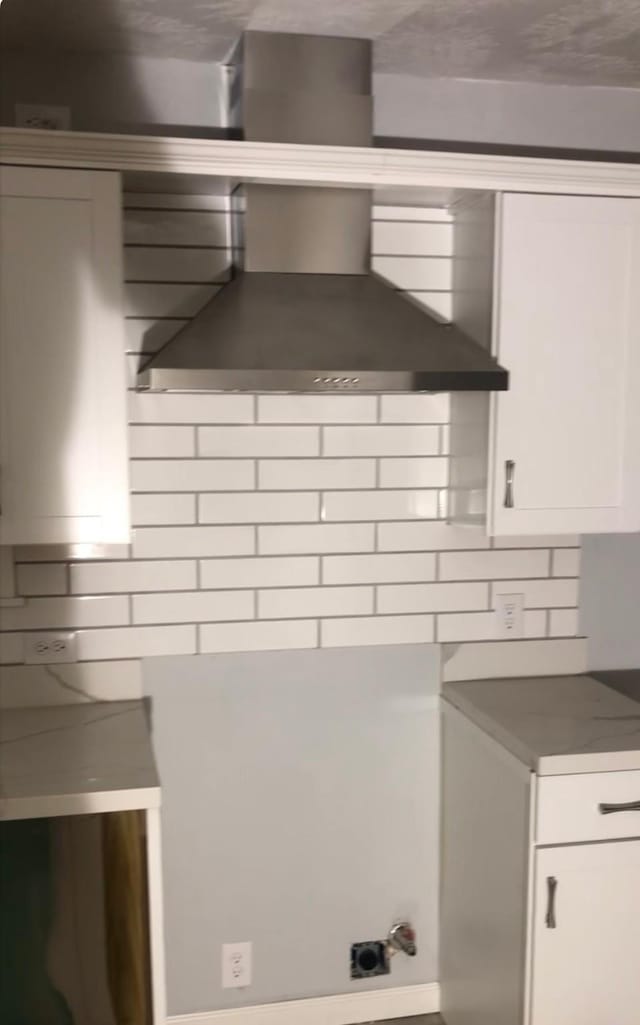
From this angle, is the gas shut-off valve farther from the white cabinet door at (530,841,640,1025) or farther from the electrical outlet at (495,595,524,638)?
the electrical outlet at (495,595,524,638)

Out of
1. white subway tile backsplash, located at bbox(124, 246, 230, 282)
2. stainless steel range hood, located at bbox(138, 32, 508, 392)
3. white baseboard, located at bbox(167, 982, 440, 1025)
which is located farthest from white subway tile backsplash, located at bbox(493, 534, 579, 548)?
white baseboard, located at bbox(167, 982, 440, 1025)

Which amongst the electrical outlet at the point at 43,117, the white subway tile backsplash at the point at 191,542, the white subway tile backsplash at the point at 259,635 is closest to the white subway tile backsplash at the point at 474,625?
the white subway tile backsplash at the point at 259,635

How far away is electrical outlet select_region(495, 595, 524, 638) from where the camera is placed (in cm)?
257

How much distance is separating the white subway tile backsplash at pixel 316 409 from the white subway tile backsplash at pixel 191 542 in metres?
0.30

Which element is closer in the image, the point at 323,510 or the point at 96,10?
the point at 96,10

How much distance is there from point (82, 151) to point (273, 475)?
88cm

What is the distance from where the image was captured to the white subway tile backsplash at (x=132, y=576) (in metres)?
2.32

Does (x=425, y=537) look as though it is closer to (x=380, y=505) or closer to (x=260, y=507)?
(x=380, y=505)

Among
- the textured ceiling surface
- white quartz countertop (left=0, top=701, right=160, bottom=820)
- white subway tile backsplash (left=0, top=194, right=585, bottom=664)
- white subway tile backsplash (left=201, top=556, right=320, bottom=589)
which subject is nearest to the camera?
white quartz countertop (left=0, top=701, right=160, bottom=820)

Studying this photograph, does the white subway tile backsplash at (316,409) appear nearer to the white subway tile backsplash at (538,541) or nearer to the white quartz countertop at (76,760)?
the white subway tile backsplash at (538,541)

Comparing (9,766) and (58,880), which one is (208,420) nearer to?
(9,766)

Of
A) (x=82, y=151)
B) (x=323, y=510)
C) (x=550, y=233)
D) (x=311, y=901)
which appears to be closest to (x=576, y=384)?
(x=550, y=233)

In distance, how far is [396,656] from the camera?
2.52 m

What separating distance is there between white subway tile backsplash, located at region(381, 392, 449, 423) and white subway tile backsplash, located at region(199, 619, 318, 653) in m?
0.58
